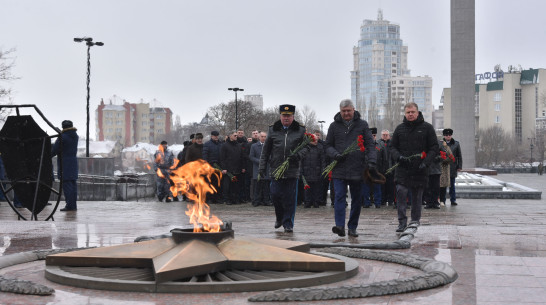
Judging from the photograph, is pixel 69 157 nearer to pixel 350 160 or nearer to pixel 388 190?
pixel 350 160

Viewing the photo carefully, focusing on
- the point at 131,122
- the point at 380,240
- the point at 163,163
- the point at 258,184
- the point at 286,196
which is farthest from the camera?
the point at 131,122

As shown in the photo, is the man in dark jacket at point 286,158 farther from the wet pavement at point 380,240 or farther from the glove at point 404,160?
the glove at point 404,160

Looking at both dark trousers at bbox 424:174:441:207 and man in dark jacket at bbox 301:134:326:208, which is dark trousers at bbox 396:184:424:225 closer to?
dark trousers at bbox 424:174:441:207

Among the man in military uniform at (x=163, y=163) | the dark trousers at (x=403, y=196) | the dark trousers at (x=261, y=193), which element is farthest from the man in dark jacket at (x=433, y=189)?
the man in military uniform at (x=163, y=163)

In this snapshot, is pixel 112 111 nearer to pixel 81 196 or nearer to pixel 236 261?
pixel 81 196

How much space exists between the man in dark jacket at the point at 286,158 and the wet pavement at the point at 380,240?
0.32 m

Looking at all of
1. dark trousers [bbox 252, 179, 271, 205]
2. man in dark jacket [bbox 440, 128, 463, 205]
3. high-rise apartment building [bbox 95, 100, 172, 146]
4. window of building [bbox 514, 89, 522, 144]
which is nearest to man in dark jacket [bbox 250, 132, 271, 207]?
dark trousers [bbox 252, 179, 271, 205]

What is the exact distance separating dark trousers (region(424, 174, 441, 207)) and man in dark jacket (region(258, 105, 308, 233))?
606 cm

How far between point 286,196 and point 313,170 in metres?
6.66

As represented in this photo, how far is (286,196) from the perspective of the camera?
9.60m

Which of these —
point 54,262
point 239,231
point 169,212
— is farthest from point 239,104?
point 54,262

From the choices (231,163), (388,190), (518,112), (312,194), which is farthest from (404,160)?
(518,112)

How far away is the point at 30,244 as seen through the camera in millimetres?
7953

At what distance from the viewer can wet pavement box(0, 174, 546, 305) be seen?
4.77 meters
